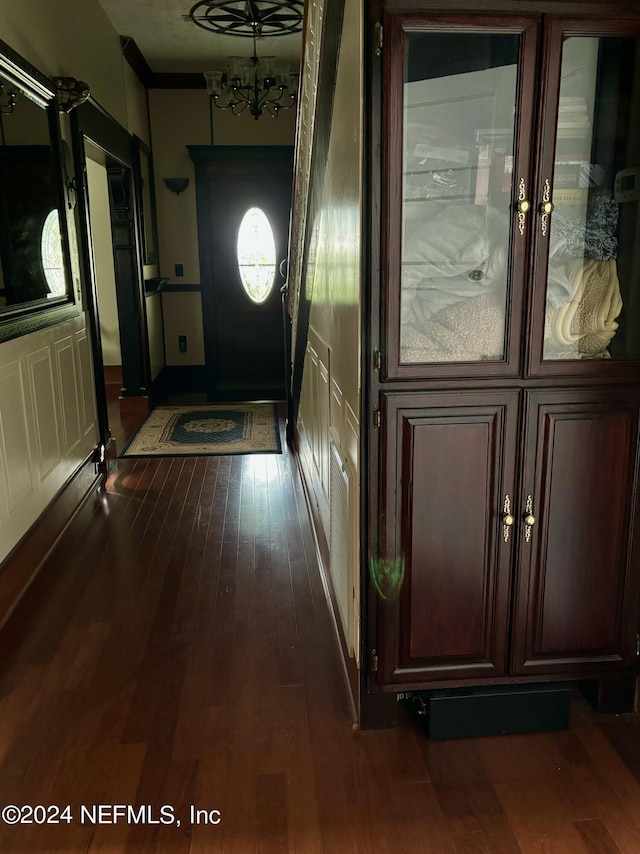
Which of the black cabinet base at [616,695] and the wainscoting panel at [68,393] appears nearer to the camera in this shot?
the black cabinet base at [616,695]

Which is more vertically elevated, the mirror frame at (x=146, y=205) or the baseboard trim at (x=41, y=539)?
the mirror frame at (x=146, y=205)

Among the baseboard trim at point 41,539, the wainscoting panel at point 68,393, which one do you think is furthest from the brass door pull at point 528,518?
the wainscoting panel at point 68,393

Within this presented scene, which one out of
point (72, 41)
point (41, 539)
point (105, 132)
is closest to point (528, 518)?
point (41, 539)

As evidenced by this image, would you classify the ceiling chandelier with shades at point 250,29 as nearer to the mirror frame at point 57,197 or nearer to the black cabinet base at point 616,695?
the mirror frame at point 57,197

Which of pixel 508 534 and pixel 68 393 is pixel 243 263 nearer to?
pixel 68 393

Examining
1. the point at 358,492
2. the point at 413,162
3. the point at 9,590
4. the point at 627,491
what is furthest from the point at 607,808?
the point at 9,590

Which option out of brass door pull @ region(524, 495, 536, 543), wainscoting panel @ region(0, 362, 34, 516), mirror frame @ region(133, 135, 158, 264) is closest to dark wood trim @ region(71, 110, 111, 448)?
wainscoting panel @ region(0, 362, 34, 516)

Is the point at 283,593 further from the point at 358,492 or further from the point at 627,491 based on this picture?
the point at 627,491

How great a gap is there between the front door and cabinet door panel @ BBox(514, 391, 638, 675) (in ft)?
17.1

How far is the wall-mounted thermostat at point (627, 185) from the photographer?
76.4 inches

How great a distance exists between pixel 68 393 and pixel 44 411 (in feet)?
1.57

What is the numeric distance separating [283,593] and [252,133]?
563 cm

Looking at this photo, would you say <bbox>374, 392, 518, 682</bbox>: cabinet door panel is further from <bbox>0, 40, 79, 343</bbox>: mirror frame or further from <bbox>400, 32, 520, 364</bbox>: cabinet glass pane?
<bbox>0, 40, 79, 343</bbox>: mirror frame

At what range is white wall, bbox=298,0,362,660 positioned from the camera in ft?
6.59
